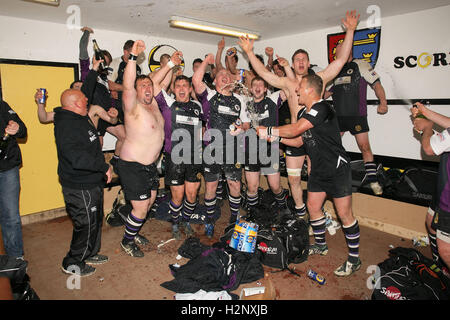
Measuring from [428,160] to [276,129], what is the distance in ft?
11.4

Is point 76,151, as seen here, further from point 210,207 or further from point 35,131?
point 35,131

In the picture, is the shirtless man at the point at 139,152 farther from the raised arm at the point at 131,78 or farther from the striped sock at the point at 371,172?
the striped sock at the point at 371,172

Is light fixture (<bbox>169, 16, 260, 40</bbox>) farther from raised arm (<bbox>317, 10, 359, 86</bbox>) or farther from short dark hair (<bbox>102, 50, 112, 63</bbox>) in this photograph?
raised arm (<bbox>317, 10, 359, 86</bbox>)

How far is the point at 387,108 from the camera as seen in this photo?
17.8 feet

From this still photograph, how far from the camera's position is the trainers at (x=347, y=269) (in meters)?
3.55

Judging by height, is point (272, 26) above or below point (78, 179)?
above

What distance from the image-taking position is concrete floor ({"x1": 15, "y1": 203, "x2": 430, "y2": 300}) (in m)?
3.25

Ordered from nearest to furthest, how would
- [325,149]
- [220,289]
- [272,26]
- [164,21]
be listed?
[220,289]
[325,149]
[164,21]
[272,26]

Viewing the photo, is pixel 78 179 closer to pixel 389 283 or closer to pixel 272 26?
pixel 389 283

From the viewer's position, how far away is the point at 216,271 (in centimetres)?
336

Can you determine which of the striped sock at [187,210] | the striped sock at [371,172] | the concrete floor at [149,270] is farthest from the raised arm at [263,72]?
the concrete floor at [149,270]
